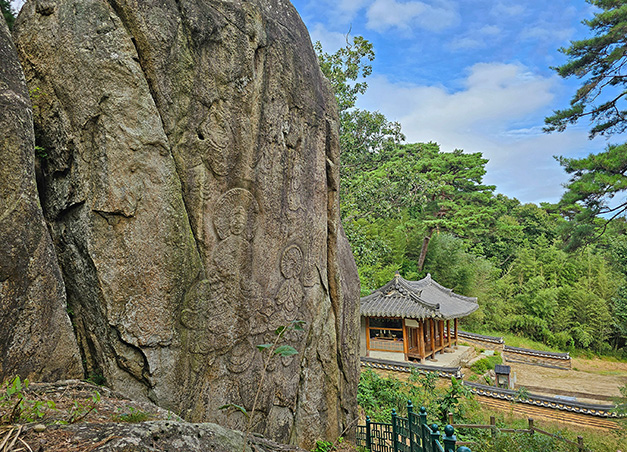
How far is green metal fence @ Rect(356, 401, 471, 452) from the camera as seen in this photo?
341 centimetres

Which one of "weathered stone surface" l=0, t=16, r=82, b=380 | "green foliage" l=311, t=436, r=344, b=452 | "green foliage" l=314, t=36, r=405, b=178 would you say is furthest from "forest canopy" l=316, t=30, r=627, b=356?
"weathered stone surface" l=0, t=16, r=82, b=380

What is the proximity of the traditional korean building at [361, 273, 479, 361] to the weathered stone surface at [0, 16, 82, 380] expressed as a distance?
13.6 metres

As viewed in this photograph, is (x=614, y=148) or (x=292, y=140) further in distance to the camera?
(x=614, y=148)

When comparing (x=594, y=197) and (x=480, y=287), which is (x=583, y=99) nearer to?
(x=594, y=197)

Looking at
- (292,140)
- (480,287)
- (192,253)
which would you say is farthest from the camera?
(480,287)

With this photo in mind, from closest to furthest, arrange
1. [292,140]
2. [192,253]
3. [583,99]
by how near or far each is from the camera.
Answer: [192,253] < [292,140] < [583,99]

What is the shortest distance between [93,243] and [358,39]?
11804 millimetres

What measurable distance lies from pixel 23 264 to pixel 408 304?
1474 cm

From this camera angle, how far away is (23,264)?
2645 millimetres

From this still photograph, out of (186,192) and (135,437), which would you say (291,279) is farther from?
(135,437)

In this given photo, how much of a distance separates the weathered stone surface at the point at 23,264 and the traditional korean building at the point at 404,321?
1358 cm

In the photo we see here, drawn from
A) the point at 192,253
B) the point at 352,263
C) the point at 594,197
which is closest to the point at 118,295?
the point at 192,253

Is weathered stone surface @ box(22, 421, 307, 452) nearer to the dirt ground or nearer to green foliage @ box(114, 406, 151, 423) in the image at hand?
green foliage @ box(114, 406, 151, 423)

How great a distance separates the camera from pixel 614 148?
9641 mm
